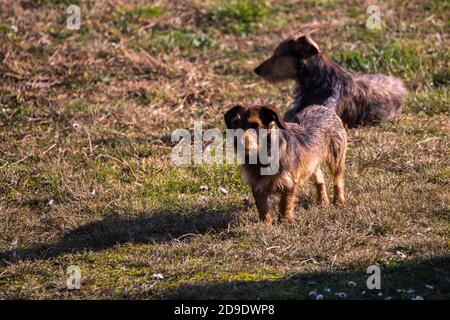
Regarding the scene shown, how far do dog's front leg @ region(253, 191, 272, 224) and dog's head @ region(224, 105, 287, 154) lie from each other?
17.9 inches

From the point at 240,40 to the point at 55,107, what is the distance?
3523 millimetres

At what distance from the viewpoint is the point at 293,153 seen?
7.12 m

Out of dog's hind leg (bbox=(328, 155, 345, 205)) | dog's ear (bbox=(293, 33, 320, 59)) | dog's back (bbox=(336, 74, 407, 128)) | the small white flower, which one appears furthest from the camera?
dog's back (bbox=(336, 74, 407, 128))

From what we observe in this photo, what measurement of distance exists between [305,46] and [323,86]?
0.52m

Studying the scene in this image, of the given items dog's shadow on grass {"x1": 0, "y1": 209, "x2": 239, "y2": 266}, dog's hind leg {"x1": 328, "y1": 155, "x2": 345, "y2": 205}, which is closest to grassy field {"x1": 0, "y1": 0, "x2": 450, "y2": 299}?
dog's shadow on grass {"x1": 0, "y1": 209, "x2": 239, "y2": 266}

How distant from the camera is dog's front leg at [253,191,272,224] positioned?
706cm

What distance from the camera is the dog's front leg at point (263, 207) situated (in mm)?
7062

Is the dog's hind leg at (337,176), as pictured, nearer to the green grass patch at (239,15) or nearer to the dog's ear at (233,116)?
the dog's ear at (233,116)

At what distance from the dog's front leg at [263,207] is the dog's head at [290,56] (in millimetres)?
2951

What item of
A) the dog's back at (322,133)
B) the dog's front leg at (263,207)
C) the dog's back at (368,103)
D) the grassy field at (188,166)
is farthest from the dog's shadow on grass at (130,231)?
the dog's back at (368,103)

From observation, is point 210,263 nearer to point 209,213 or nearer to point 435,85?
point 209,213

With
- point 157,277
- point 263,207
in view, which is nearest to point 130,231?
point 157,277

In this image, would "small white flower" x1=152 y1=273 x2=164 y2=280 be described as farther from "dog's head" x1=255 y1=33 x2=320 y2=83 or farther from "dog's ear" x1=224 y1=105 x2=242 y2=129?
"dog's head" x1=255 y1=33 x2=320 y2=83
